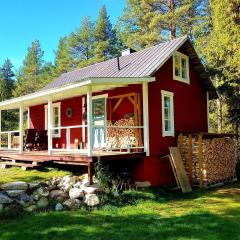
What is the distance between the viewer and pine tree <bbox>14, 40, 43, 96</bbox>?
147 ft

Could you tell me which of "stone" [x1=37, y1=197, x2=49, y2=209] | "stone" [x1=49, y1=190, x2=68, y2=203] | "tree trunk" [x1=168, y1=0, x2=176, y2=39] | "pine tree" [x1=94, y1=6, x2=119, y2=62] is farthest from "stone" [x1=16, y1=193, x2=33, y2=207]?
"pine tree" [x1=94, y1=6, x2=119, y2=62]

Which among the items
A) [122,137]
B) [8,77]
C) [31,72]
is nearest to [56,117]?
[122,137]

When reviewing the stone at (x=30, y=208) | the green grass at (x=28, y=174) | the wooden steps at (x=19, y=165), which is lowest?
the stone at (x=30, y=208)

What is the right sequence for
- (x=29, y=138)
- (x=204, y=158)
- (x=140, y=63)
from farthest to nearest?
1. (x=29, y=138)
2. (x=140, y=63)
3. (x=204, y=158)

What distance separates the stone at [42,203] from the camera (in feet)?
31.2

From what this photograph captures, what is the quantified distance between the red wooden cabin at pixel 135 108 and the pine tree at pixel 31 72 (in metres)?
28.0

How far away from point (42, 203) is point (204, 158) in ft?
21.3

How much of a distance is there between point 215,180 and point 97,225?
7.43 m

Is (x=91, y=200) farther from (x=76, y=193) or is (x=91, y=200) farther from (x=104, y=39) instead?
(x=104, y=39)

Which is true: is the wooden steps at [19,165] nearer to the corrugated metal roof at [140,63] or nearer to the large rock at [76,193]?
the large rock at [76,193]

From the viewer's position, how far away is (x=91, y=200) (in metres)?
9.80

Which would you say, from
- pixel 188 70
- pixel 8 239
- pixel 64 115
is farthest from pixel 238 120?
pixel 8 239

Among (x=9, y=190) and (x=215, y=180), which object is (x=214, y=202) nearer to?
(x=215, y=180)

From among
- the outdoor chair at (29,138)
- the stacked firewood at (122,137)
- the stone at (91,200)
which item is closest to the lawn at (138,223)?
the stone at (91,200)
